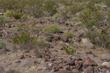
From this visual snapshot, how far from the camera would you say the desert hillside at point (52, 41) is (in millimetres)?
7840

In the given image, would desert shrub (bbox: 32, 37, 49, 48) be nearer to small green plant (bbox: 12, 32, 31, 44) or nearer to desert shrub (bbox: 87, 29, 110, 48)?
small green plant (bbox: 12, 32, 31, 44)

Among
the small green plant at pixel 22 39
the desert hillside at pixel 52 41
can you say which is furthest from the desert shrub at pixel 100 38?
the small green plant at pixel 22 39

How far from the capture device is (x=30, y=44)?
934 centimetres

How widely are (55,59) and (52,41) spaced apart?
2.22 meters

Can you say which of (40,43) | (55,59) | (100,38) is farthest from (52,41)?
(55,59)

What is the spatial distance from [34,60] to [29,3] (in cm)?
854

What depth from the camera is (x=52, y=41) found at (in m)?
10.5

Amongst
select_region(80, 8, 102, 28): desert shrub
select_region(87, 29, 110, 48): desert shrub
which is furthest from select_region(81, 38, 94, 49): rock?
select_region(80, 8, 102, 28): desert shrub

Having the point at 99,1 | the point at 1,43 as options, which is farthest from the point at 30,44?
the point at 99,1

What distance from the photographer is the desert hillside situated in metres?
7.84

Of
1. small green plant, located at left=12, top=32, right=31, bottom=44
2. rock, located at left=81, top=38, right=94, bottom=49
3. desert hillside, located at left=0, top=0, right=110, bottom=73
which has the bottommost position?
rock, located at left=81, top=38, right=94, bottom=49

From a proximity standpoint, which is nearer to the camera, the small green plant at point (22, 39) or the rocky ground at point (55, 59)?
the rocky ground at point (55, 59)

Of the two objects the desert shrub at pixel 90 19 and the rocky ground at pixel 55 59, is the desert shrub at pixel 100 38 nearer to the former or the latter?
the rocky ground at pixel 55 59

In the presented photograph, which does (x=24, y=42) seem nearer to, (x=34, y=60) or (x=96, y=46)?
(x=34, y=60)
